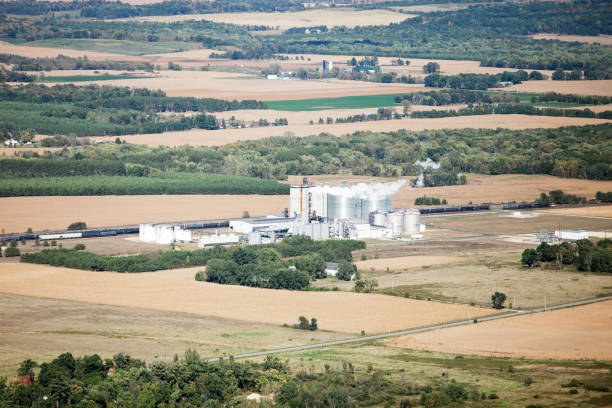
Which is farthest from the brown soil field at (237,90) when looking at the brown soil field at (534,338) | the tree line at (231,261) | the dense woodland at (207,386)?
the dense woodland at (207,386)

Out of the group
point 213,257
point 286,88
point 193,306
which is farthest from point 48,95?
point 193,306

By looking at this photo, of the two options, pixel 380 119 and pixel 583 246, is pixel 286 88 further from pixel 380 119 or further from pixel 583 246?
pixel 583 246

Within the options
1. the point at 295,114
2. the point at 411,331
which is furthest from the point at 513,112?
the point at 411,331

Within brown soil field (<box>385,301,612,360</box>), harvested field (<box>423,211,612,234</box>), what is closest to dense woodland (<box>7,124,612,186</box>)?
harvested field (<box>423,211,612,234</box>)

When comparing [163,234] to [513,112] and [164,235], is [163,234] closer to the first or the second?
[164,235]

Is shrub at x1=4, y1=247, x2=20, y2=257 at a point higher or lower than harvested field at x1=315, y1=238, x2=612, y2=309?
higher

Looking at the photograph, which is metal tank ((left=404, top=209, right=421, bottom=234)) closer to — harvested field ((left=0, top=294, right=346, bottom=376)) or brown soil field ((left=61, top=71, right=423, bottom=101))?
harvested field ((left=0, top=294, right=346, bottom=376))

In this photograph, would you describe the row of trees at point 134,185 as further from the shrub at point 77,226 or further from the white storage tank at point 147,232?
the white storage tank at point 147,232
